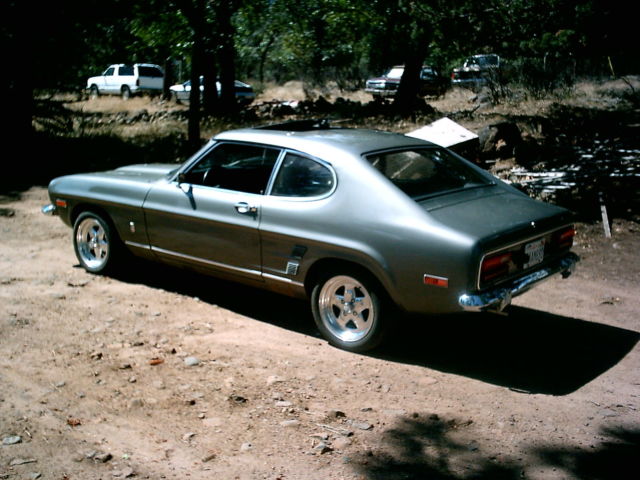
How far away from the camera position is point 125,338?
5246 millimetres

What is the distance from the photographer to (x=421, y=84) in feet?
97.5

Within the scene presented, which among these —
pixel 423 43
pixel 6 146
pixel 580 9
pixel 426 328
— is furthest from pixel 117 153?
pixel 580 9

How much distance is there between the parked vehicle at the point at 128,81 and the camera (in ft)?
112

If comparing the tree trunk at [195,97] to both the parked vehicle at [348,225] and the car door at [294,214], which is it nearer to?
the parked vehicle at [348,225]

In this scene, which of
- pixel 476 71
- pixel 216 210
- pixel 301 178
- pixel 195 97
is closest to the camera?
pixel 301 178

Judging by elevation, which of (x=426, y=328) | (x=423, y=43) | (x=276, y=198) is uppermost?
(x=423, y=43)

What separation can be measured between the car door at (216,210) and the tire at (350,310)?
25.0 inches

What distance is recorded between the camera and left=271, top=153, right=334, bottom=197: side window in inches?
202

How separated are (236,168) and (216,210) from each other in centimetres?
43

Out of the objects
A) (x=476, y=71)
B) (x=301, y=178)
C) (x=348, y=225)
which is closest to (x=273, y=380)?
(x=348, y=225)

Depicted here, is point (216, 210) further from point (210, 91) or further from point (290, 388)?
point (210, 91)

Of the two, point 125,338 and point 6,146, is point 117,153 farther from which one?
point 125,338

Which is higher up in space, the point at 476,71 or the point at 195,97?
the point at 476,71

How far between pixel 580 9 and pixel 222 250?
14.7 m
